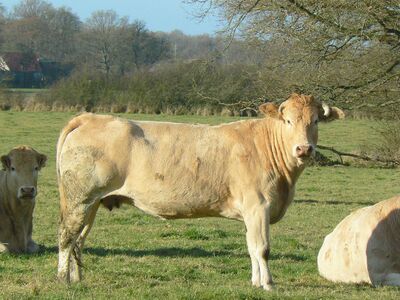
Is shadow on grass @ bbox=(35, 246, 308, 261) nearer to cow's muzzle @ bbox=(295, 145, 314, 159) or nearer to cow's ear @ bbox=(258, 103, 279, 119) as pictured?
cow's ear @ bbox=(258, 103, 279, 119)

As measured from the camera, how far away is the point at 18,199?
37.8ft

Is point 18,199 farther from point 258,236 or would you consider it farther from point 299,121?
point 299,121

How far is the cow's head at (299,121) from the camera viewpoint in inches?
329

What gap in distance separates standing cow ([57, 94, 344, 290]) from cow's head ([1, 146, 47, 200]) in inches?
123

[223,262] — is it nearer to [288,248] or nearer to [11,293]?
[288,248]

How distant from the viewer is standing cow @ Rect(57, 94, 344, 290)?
27.2 feet

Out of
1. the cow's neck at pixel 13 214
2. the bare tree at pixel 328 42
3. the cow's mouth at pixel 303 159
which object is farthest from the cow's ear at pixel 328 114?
the bare tree at pixel 328 42

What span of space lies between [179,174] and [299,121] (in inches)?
53.5

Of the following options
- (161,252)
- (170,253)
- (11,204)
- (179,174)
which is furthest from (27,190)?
(179,174)

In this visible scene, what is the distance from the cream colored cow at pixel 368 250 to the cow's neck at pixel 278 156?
1.06m

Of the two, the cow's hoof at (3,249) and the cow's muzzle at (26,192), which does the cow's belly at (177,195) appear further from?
the cow's hoof at (3,249)

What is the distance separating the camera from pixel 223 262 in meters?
10.5

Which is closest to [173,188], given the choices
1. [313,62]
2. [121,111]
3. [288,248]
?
[288,248]

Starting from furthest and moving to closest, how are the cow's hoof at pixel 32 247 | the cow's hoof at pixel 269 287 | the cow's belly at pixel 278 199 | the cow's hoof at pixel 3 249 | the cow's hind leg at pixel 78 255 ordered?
the cow's hoof at pixel 32 247 → the cow's hoof at pixel 3 249 → the cow's hind leg at pixel 78 255 → the cow's belly at pixel 278 199 → the cow's hoof at pixel 269 287
